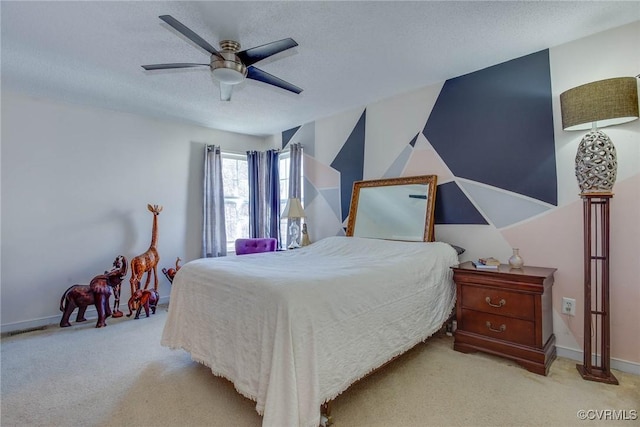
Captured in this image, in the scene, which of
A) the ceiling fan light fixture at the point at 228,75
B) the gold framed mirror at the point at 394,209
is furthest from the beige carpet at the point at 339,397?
the ceiling fan light fixture at the point at 228,75

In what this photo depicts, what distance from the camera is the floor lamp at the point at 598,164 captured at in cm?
197

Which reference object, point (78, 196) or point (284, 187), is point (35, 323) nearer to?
point (78, 196)

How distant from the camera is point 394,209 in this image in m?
3.39

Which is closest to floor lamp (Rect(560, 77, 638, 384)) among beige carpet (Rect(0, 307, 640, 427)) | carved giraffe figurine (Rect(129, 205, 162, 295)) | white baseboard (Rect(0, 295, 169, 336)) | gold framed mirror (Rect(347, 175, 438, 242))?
beige carpet (Rect(0, 307, 640, 427))

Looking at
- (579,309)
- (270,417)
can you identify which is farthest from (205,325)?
(579,309)

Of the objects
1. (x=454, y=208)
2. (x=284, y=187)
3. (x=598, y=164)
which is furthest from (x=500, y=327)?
(x=284, y=187)

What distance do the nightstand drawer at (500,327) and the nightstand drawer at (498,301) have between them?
0.14 feet

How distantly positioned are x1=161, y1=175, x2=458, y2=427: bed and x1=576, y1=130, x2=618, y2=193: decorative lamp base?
44.9 inches

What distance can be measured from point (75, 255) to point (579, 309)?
200 inches

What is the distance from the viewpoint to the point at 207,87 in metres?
3.16

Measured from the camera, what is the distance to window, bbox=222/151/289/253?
4.88 metres

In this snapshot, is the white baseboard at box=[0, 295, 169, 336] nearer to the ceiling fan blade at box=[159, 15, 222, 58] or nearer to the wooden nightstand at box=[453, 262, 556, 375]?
the ceiling fan blade at box=[159, 15, 222, 58]

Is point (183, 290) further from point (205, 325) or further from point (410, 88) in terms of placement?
point (410, 88)

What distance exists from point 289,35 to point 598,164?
2334 mm
